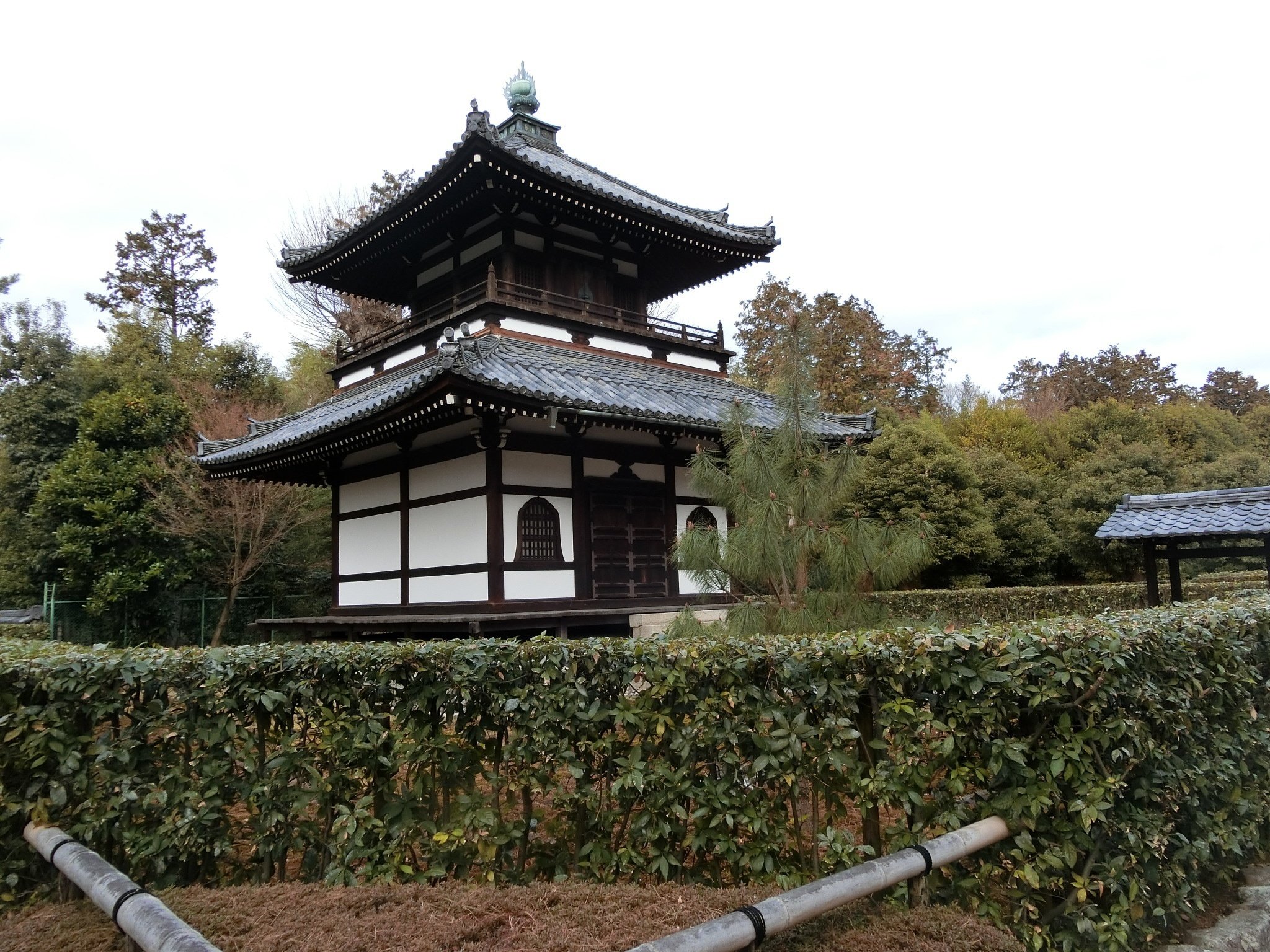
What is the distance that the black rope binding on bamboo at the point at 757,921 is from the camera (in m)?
2.44

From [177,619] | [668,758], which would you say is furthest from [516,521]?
[177,619]

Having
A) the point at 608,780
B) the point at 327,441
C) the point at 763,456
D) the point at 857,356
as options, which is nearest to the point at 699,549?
the point at 763,456

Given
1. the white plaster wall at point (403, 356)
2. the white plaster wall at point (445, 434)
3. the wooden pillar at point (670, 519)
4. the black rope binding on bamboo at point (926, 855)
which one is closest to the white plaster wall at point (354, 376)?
the white plaster wall at point (403, 356)

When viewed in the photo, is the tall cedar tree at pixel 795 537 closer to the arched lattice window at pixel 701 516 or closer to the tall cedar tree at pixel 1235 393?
the arched lattice window at pixel 701 516

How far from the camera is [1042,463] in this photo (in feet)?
78.6

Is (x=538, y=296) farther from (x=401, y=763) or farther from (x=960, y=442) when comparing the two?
(x=960, y=442)

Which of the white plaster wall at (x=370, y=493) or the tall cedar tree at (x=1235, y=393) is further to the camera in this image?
the tall cedar tree at (x=1235, y=393)

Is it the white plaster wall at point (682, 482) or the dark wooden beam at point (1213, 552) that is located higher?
the white plaster wall at point (682, 482)

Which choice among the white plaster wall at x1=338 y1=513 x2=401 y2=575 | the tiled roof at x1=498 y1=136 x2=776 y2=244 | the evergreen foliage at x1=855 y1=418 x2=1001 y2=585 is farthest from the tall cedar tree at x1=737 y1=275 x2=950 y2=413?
the white plaster wall at x1=338 y1=513 x2=401 y2=575

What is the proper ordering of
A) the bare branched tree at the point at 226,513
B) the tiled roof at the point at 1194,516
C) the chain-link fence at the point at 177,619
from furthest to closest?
the bare branched tree at the point at 226,513, the chain-link fence at the point at 177,619, the tiled roof at the point at 1194,516

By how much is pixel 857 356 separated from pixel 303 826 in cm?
2785

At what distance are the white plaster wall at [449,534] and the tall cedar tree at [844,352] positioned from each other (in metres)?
18.6

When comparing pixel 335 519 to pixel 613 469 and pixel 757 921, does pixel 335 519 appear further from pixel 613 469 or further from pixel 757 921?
pixel 757 921

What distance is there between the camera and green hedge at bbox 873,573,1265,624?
575 inches
